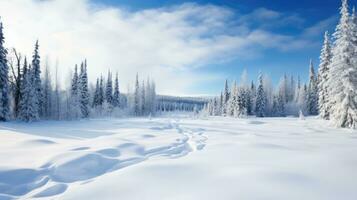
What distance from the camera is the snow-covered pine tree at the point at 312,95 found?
60875mm

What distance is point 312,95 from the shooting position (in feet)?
200

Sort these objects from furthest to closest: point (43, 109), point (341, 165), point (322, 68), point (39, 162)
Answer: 1. point (43, 109)
2. point (322, 68)
3. point (39, 162)
4. point (341, 165)

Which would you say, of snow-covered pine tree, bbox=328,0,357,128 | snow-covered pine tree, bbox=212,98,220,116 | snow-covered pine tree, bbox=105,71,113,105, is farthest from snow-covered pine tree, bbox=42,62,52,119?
snow-covered pine tree, bbox=212,98,220,116

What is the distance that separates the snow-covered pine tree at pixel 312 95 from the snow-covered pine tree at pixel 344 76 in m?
39.6

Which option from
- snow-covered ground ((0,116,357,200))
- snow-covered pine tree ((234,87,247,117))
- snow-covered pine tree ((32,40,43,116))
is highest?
snow-covered pine tree ((32,40,43,116))

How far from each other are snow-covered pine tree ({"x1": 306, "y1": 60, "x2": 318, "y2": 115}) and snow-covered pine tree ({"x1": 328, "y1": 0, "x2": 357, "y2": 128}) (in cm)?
3963

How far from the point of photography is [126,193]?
5055 millimetres

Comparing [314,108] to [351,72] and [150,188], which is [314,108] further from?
[150,188]

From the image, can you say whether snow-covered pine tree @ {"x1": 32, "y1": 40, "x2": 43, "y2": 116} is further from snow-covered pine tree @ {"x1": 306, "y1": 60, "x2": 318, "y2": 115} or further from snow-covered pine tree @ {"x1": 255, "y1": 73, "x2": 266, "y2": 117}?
snow-covered pine tree @ {"x1": 306, "y1": 60, "x2": 318, "y2": 115}

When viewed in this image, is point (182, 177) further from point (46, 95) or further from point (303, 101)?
point (303, 101)

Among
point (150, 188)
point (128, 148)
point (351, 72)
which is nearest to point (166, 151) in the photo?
point (128, 148)

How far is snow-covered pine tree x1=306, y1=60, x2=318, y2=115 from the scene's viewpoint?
60.9 meters

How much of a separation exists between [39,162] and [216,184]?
5.46 m

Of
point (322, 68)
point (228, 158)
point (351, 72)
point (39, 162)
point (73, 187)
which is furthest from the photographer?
point (322, 68)
